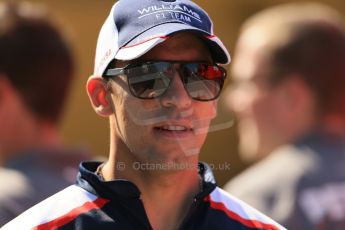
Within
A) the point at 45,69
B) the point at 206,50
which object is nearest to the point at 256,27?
the point at 45,69

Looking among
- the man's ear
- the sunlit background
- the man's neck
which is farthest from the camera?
the sunlit background

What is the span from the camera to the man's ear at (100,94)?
322cm

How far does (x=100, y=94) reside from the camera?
10.6ft

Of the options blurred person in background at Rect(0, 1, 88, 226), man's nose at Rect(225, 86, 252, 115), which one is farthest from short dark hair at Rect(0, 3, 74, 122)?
man's nose at Rect(225, 86, 252, 115)

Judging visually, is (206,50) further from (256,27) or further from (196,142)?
(256,27)

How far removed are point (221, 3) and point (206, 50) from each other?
549cm

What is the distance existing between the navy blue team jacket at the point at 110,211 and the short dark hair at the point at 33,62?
153 centimetres

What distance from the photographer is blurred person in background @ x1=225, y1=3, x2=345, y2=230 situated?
4.61 metres

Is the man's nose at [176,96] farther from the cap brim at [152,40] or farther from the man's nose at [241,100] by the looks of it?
the man's nose at [241,100]

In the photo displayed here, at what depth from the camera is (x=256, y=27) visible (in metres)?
5.22

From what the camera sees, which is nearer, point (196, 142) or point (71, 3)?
point (196, 142)

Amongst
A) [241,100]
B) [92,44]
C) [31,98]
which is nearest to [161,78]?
[31,98]

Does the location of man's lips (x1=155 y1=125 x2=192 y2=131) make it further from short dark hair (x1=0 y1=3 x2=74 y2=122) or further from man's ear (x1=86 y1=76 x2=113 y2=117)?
short dark hair (x1=0 y1=3 x2=74 y2=122)

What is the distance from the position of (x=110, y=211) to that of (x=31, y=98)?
1733 mm
